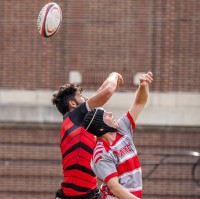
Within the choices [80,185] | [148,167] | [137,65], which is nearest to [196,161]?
[148,167]

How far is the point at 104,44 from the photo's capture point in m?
15.4

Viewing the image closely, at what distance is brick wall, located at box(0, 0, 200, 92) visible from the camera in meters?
15.3

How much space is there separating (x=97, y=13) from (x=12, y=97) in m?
2.30

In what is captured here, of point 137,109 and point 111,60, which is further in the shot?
point 111,60

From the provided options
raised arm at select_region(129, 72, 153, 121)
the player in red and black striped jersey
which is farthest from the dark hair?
raised arm at select_region(129, 72, 153, 121)

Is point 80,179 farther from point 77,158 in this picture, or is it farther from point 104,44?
point 104,44

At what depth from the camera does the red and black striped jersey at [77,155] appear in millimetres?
7605

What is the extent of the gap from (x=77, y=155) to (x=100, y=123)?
4.62ft

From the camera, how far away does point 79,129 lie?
24.9 feet

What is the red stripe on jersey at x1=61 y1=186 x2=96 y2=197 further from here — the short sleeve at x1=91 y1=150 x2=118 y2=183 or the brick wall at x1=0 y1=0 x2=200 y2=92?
the brick wall at x1=0 y1=0 x2=200 y2=92

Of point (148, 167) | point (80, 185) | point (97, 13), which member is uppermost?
point (97, 13)

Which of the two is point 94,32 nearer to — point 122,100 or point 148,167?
point 122,100

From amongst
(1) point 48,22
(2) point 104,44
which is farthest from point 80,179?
(2) point 104,44

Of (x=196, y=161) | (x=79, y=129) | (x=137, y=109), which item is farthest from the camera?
(x=196, y=161)
